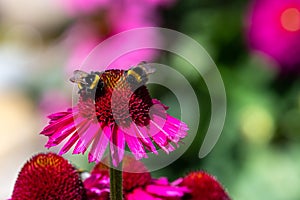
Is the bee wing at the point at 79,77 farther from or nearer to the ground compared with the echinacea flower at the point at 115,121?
farther from the ground

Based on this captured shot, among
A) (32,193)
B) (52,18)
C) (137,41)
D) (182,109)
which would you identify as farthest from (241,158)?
(52,18)

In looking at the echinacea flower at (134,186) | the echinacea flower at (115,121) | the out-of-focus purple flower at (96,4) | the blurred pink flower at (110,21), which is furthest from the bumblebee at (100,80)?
the out-of-focus purple flower at (96,4)

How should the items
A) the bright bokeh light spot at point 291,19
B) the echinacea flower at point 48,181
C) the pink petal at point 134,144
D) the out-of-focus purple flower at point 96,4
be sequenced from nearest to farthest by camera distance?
1. the pink petal at point 134,144
2. the echinacea flower at point 48,181
3. the bright bokeh light spot at point 291,19
4. the out-of-focus purple flower at point 96,4

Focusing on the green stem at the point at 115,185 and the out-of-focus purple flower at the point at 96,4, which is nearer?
the green stem at the point at 115,185

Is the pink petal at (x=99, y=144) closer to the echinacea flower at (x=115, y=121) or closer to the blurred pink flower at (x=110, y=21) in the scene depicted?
the echinacea flower at (x=115, y=121)

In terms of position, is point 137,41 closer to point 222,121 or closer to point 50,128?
point 222,121

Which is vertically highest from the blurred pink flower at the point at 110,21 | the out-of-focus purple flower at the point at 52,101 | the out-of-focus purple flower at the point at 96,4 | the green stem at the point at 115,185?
the out-of-focus purple flower at the point at 96,4

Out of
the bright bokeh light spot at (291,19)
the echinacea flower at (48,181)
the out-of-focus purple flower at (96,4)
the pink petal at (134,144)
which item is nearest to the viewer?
the pink petal at (134,144)

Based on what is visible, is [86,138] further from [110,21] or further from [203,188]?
[110,21]
